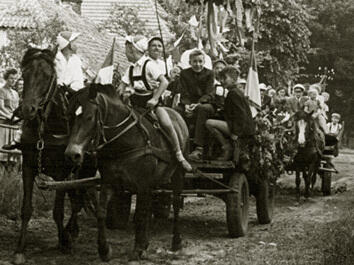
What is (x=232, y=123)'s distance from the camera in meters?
10.0

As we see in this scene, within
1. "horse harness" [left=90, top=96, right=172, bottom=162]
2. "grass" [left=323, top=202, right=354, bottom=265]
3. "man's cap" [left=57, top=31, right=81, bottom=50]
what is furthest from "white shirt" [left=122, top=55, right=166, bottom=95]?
"grass" [left=323, top=202, right=354, bottom=265]

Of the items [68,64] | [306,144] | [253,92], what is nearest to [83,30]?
[306,144]

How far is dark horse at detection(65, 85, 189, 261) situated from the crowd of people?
452 millimetres

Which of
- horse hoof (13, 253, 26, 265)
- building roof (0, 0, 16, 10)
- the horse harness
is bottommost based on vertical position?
horse hoof (13, 253, 26, 265)

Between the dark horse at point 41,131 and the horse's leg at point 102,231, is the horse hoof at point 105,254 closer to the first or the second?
the horse's leg at point 102,231

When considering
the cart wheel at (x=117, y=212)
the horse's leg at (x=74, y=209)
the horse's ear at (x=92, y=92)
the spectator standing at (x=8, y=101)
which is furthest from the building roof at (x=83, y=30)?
the horse's ear at (x=92, y=92)

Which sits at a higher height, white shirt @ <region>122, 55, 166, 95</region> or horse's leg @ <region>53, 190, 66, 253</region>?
white shirt @ <region>122, 55, 166, 95</region>

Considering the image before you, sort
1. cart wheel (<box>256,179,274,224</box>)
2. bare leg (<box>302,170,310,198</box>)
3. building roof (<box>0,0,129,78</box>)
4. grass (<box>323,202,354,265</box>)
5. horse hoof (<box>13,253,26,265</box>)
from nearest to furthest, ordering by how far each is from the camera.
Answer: grass (<box>323,202,354,265</box>)
horse hoof (<box>13,253,26,265</box>)
cart wheel (<box>256,179,274,224</box>)
bare leg (<box>302,170,310,198</box>)
building roof (<box>0,0,129,78</box>)

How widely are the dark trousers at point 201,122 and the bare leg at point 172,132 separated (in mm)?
1175

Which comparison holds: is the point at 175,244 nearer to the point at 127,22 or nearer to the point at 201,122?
the point at 201,122

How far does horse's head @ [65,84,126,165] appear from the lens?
7094mm

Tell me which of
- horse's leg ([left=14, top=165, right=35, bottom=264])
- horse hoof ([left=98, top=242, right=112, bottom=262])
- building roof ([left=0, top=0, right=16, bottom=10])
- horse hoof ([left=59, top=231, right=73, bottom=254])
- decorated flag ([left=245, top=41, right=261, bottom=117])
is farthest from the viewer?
building roof ([left=0, top=0, right=16, bottom=10])

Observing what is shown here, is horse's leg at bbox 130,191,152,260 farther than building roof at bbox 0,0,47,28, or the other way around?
building roof at bbox 0,0,47,28

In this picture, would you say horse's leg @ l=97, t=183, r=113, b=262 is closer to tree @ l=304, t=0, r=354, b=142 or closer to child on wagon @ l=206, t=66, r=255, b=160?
child on wagon @ l=206, t=66, r=255, b=160
